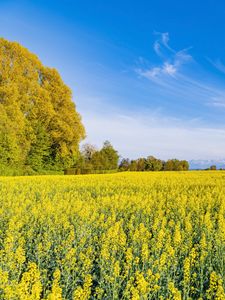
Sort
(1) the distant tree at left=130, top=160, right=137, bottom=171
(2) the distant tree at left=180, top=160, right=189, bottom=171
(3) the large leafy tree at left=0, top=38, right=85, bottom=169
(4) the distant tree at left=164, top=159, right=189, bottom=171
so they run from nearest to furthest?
(3) the large leafy tree at left=0, top=38, right=85, bottom=169 → (1) the distant tree at left=130, top=160, right=137, bottom=171 → (4) the distant tree at left=164, top=159, right=189, bottom=171 → (2) the distant tree at left=180, top=160, right=189, bottom=171

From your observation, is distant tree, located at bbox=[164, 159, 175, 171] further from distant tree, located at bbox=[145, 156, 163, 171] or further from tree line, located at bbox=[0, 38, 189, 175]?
tree line, located at bbox=[0, 38, 189, 175]

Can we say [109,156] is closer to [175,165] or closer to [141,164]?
[141,164]

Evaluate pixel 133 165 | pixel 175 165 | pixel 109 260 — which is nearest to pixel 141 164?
pixel 133 165

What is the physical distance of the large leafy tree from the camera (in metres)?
33.8

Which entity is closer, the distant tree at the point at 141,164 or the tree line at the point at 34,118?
the tree line at the point at 34,118

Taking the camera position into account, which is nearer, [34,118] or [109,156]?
[34,118]

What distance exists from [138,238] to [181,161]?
53552mm

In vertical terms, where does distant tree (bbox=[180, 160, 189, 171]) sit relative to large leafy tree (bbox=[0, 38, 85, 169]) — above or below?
below

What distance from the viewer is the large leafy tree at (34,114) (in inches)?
1332

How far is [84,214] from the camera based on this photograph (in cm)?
912

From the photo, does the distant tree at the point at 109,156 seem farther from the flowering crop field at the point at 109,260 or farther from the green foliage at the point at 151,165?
the flowering crop field at the point at 109,260

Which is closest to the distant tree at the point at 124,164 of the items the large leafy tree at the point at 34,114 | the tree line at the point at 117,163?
the tree line at the point at 117,163

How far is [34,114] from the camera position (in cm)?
3738

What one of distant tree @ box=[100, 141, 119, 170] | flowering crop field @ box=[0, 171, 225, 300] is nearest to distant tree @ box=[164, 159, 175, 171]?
distant tree @ box=[100, 141, 119, 170]
